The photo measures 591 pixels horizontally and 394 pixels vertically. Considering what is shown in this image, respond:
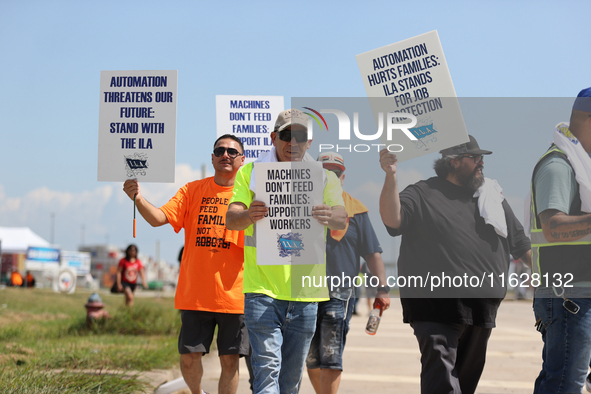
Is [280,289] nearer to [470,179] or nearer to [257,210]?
[257,210]

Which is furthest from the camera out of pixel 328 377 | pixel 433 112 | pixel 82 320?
pixel 82 320

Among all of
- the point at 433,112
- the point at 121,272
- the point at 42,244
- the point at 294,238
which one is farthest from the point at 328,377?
the point at 42,244

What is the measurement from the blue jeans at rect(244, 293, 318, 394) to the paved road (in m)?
2.57

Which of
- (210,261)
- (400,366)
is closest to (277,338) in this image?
(210,261)

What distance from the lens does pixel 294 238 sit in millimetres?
3916

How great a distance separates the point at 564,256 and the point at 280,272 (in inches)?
69.3

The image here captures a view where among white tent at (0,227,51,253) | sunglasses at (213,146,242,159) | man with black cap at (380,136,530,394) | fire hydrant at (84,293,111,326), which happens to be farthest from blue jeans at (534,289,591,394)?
white tent at (0,227,51,253)

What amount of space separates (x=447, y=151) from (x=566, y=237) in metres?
0.90

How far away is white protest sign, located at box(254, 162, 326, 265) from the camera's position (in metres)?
3.93

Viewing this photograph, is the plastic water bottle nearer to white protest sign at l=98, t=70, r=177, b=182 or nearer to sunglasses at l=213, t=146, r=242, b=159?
sunglasses at l=213, t=146, r=242, b=159

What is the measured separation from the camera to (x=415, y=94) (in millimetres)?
3992

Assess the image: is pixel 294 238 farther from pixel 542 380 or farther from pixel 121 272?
pixel 121 272

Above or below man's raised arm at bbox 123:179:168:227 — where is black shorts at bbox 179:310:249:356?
below

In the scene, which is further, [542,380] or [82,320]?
[82,320]
